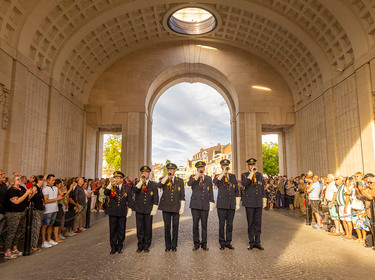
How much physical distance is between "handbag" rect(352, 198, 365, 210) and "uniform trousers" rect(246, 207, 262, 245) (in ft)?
9.94

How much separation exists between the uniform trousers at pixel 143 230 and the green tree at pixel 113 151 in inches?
1320

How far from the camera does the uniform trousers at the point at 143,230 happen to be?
6.95m

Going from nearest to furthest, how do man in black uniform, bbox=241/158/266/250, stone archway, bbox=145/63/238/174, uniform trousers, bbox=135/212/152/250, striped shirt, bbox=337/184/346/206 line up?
uniform trousers, bbox=135/212/152/250 → man in black uniform, bbox=241/158/266/250 → striped shirt, bbox=337/184/346/206 → stone archway, bbox=145/63/238/174

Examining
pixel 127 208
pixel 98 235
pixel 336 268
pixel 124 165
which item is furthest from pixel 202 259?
pixel 124 165

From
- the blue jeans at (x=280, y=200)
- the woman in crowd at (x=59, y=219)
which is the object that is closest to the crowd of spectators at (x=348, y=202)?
the blue jeans at (x=280, y=200)

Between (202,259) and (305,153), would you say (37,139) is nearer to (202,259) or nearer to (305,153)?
(202,259)

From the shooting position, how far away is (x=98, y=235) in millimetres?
9156

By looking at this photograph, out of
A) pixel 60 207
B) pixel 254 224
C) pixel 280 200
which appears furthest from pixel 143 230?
pixel 280 200

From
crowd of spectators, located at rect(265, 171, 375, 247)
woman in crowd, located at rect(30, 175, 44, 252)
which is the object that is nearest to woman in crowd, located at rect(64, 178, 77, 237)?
woman in crowd, located at rect(30, 175, 44, 252)

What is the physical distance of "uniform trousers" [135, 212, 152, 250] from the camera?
22.8ft

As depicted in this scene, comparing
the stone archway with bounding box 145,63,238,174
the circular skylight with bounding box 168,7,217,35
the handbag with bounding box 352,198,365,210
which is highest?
the circular skylight with bounding box 168,7,217,35

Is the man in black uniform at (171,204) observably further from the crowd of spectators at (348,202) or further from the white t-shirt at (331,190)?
the white t-shirt at (331,190)

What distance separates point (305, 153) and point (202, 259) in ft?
59.9

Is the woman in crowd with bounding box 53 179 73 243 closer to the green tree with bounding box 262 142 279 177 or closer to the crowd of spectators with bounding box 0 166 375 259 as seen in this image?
the crowd of spectators with bounding box 0 166 375 259
